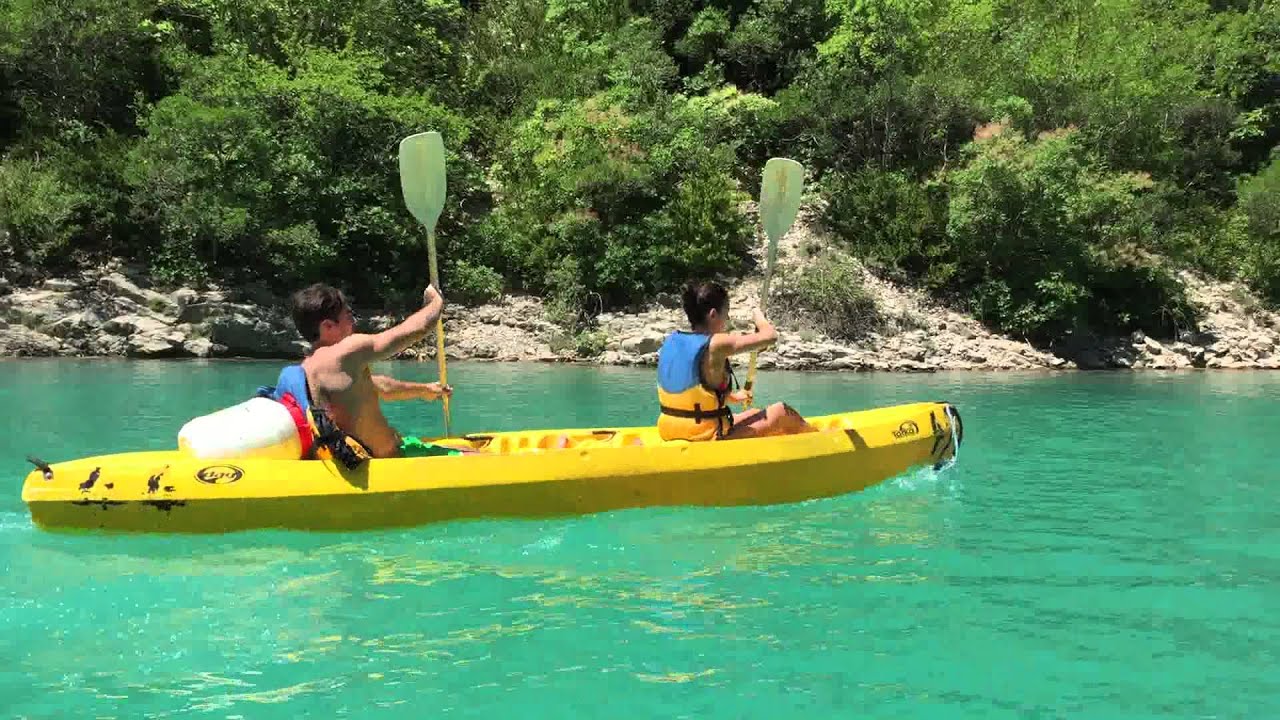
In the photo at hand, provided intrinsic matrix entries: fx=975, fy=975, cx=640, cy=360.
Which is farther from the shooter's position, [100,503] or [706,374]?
[706,374]

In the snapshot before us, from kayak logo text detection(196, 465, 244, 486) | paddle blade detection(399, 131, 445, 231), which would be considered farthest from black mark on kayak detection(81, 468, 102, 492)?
paddle blade detection(399, 131, 445, 231)

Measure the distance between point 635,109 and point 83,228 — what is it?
35.3 feet

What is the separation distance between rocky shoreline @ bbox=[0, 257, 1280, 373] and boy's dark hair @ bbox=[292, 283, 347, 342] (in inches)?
474

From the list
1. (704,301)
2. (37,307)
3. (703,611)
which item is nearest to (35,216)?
(37,307)

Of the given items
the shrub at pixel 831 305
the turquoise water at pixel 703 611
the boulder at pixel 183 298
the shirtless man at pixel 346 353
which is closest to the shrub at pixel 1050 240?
the shrub at pixel 831 305

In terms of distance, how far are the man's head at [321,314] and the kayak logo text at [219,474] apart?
734 mm

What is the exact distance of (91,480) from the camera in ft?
15.6

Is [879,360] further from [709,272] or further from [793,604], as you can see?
[793,604]

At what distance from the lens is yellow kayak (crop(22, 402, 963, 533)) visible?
474 centimetres

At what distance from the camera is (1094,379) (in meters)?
15.0

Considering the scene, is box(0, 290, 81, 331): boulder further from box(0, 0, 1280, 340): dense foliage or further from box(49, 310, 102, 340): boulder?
box(0, 0, 1280, 340): dense foliage

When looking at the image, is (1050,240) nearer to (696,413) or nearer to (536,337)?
(536,337)

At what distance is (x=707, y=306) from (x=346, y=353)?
199 centimetres

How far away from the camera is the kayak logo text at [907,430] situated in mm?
6400
